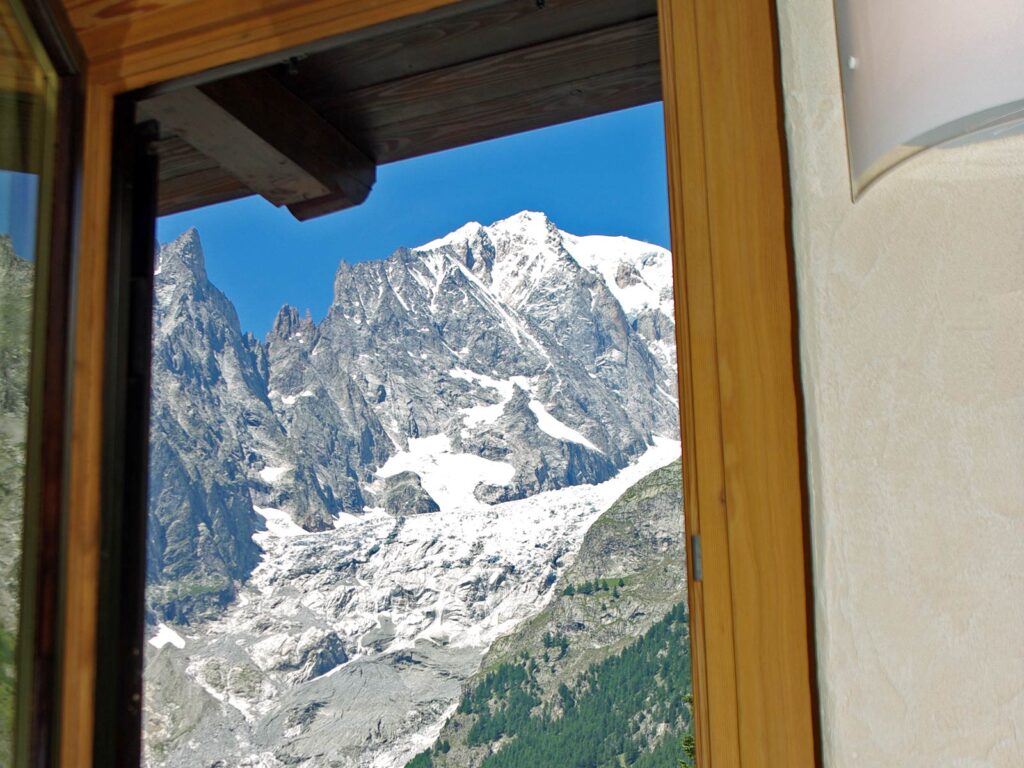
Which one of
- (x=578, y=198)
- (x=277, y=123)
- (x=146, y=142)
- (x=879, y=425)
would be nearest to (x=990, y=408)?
(x=879, y=425)

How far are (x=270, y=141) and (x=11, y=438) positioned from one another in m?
0.59

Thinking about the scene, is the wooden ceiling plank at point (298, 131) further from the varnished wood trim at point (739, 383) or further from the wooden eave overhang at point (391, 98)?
the varnished wood trim at point (739, 383)

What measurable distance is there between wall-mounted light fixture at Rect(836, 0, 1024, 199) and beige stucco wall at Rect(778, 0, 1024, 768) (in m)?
0.19

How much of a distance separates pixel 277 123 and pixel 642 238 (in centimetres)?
64

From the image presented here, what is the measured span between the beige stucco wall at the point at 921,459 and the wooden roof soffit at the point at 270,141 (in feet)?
2.62

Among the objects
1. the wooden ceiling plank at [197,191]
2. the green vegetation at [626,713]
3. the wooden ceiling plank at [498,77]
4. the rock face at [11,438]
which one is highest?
the wooden ceiling plank at [498,77]

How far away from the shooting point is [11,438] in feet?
4.75

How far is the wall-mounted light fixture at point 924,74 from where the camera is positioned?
0.62 meters

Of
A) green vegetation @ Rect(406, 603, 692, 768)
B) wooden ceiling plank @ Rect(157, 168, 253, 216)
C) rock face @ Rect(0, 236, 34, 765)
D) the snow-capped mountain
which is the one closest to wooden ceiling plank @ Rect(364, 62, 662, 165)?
the snow-capped mountain

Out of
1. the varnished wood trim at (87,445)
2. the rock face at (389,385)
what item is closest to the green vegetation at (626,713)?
the rock face at (389,385)

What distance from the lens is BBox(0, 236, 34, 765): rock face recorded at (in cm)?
138

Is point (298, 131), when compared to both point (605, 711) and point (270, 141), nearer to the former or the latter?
point (270, 141)

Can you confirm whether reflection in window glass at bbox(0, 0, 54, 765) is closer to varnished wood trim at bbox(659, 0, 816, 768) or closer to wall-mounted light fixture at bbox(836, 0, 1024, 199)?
varnished wood trim at bbox(659, 0, 816, 768)

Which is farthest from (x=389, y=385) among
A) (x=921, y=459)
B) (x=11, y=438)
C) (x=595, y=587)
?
(x=921, y=459)
